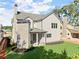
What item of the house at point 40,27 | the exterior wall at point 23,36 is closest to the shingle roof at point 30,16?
the house at point 40,27

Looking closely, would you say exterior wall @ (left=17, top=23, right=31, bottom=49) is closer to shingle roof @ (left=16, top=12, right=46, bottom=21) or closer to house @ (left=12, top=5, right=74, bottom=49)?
house @ (left=12, top=5, right=74, bottom=49)

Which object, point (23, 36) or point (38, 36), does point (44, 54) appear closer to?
point (23, 36)

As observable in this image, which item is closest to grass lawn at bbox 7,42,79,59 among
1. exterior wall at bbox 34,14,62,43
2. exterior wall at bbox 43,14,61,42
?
exterior wall at bbox 34,14,62,43

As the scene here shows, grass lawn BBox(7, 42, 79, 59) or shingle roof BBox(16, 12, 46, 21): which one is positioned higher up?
shingle roof BBox(16, 12, 46, 21)

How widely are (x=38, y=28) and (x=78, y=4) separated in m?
15.7

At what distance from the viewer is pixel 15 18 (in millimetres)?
36281

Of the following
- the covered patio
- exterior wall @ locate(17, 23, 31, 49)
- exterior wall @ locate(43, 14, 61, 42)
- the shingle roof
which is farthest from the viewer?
exterior wall @ locate(43, 14, 61, 42)

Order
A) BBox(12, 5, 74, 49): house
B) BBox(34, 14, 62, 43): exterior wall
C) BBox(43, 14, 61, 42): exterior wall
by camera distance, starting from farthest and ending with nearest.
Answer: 1. BBox(43, 14, 61, 42): exterior wall
2. BBox(34, 14, 62, 43): exterior wall
3. BBox(12, 5, 74, 49): house

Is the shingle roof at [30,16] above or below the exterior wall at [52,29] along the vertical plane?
above

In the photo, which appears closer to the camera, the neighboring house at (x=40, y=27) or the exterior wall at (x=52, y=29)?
the neighboring house at (x=40, y=27)

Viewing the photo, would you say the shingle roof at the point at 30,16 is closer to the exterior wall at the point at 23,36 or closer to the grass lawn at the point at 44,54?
the exterior wall at the point at 23,36

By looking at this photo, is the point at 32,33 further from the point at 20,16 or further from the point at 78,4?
the point at 78,4

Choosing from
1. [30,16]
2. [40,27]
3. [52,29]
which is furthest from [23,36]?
[52,29]

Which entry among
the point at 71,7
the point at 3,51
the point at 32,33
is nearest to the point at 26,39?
the point at 32,33
